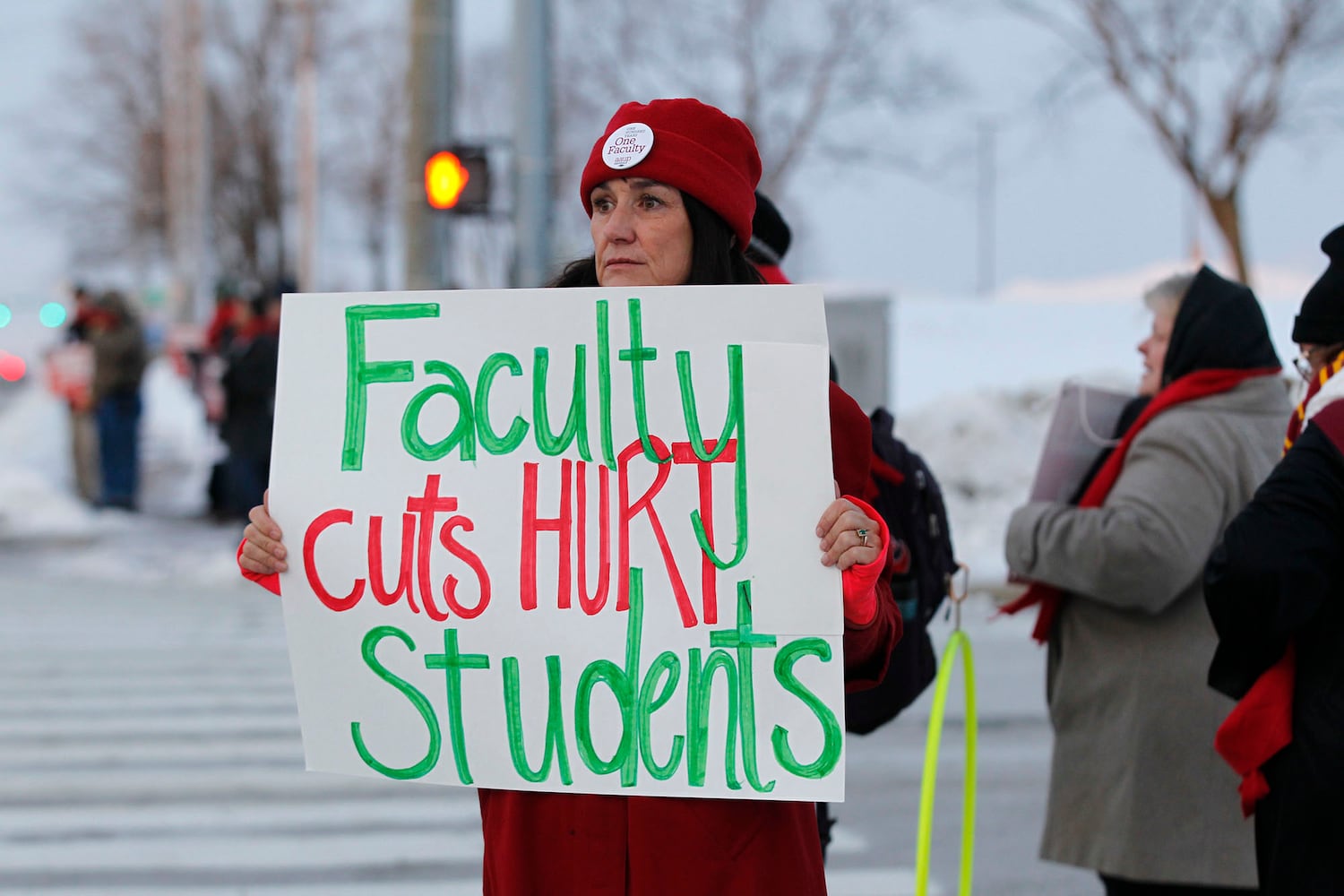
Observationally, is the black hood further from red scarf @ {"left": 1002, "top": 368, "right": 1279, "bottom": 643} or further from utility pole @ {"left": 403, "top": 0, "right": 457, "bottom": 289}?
utility pole @ {"left": 403, "top": 0, "right": 457, "bottom": 289}

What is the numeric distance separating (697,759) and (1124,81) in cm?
2075

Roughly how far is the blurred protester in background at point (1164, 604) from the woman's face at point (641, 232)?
5.19 feet

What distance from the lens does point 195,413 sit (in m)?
28.4

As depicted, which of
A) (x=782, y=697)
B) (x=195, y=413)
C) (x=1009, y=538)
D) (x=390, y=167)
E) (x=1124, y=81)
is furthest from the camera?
(x=390, y=167)

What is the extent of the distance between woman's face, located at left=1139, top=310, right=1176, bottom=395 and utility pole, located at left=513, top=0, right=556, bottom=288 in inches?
286

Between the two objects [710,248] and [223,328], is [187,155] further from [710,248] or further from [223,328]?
[710,248]

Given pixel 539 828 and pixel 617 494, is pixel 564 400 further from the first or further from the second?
pixel 539 828

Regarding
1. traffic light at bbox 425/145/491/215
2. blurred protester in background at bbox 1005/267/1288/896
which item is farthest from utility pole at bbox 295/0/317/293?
blurred protester in background at bbox 1005/267/1288/896

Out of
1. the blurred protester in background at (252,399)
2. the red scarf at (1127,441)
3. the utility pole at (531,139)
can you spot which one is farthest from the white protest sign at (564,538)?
the blurred protester in background at (252,399)

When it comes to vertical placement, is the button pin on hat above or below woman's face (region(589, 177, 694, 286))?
above

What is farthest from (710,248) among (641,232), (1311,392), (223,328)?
(223,328)

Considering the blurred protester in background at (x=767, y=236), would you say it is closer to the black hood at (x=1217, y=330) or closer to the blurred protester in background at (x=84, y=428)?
Answer: the black hood at (x=1217, y=330)

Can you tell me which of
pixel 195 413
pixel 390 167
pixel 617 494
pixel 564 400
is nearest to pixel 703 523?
pixel 617 494

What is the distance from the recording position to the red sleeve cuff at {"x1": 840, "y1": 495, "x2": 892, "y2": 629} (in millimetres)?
2352
